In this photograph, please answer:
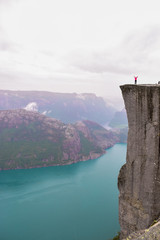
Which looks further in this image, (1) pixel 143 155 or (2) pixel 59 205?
(2) pixel 59 205

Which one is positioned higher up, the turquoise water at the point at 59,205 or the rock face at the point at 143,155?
→ the rock face at the point at 143,155

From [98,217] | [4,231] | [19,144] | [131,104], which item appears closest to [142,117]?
[131,104]

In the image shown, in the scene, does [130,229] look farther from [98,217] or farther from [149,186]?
[98,217]

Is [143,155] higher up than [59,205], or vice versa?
[143,155]

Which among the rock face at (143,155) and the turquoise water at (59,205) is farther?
the turquoise water at (59,205)
